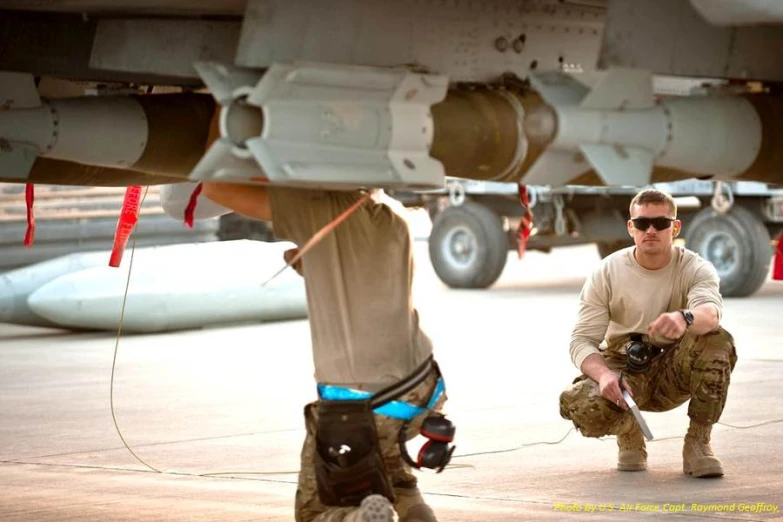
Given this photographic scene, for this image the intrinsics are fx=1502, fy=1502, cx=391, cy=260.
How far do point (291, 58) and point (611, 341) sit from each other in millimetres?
2333

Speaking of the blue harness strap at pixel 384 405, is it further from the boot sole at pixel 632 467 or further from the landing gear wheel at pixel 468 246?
the landing gear wheel at pixel 468 246

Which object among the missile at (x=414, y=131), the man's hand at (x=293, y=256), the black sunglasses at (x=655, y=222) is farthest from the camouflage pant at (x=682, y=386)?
the man's hand at (x=293, y=256)

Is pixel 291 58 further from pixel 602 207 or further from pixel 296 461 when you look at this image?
pixel 602 207

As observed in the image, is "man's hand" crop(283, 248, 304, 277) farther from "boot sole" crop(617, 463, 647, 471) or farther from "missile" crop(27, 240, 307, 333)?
"missile" crop(27, 240, 307, 333)

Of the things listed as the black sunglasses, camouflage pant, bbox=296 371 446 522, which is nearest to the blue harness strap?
camouflage pant, bbox=296 371 446 522

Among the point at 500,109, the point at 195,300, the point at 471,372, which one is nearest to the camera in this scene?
the point at 500,109

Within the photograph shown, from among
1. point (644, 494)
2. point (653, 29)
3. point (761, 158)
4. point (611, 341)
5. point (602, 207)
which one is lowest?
point (644, 494)

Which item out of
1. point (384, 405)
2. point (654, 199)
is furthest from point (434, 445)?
point (654, 199)

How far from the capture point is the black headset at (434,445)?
5031 millimetres

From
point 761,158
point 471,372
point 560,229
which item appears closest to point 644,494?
point 761,158

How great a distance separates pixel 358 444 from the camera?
504 centimetres

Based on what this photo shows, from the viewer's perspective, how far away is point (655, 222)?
6.61m

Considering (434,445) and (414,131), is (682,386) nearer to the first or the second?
(434,445)

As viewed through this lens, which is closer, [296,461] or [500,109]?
[500,109]
